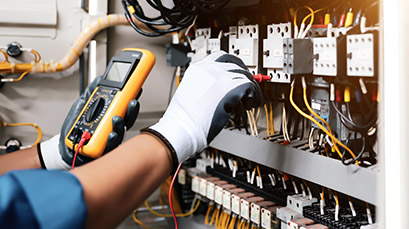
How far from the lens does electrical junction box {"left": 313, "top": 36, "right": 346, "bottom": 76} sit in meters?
1.01

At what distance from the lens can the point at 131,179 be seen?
727 mm

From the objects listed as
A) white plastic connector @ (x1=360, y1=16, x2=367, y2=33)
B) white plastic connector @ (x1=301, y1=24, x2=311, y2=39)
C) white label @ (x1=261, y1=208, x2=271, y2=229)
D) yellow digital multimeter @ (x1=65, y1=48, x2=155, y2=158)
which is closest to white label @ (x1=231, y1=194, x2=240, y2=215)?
white label @ (x1=261, y1=208, x2=271, y2=229)

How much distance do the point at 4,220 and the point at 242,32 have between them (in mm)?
996

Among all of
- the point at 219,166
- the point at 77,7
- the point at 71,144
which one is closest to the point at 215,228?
the point at 219,166

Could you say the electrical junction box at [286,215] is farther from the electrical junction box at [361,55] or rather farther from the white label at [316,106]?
the electrical junction box at [361,55]

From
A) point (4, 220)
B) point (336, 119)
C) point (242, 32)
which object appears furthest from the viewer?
point (242, 32)

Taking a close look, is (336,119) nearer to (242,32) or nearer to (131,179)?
(242,32)

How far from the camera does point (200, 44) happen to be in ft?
5.24

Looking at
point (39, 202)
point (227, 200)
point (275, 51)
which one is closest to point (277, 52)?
point (275, 51)

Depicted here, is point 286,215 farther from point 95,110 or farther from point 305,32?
point 95,110

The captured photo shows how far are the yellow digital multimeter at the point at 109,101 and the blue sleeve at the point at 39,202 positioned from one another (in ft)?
1.89

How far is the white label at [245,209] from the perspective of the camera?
1.37 metres

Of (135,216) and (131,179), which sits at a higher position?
(131,179)

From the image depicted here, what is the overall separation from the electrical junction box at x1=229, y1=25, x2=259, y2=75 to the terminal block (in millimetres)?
216
